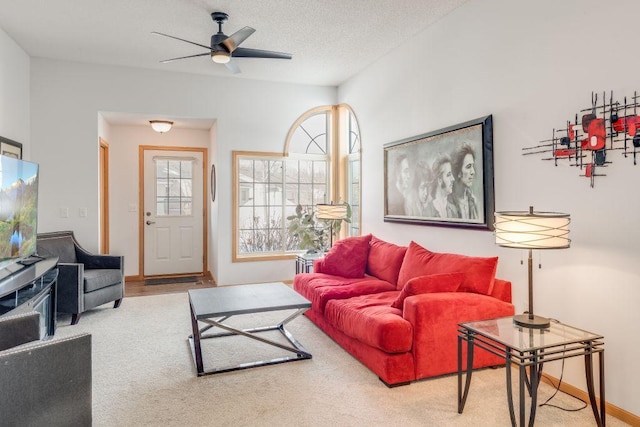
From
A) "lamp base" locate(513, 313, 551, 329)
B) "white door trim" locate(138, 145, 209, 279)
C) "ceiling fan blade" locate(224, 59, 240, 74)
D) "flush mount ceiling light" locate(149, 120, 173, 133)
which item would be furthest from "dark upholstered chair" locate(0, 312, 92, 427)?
"white door trim" locate(138, 145, 209, 279)

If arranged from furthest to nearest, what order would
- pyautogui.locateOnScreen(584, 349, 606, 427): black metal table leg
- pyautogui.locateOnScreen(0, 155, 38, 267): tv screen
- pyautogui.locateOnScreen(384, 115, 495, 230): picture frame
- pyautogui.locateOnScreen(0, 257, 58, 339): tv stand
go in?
pyautogui.locateOnScreen(384, 115, 495, 230): picture frame, pyautogui.locateOnScreen(0, 155, 38, 267): tv screen, pyautogui.locateOnScreen(0, 257, 58, 339): tv stand, pyautogui.locateOnScreen(584, 349, 606, 427): black metal table leg

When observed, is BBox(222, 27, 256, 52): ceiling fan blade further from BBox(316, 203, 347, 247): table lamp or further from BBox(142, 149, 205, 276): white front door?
BBox(142, 149, 205, 276): white front door

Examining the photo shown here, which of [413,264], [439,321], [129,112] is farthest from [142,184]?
[439,321]

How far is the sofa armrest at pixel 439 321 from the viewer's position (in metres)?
2.78

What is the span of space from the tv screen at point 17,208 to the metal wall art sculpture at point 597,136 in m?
3.84

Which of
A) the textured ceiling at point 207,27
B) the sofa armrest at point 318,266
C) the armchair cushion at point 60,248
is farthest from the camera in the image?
the armchair cushion at point 60,248

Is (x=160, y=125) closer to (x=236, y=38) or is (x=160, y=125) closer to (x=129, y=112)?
(x=129, y=112)

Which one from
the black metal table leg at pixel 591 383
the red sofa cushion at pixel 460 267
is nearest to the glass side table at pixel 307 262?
the red sofa cushion at pixel 460 267

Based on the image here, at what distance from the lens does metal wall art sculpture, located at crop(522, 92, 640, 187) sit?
2.33m

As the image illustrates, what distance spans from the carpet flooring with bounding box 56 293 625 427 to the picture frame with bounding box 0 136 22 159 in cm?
206

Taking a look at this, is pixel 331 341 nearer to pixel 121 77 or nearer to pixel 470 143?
pixel 470 143

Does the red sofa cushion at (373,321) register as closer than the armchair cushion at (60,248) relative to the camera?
Yes

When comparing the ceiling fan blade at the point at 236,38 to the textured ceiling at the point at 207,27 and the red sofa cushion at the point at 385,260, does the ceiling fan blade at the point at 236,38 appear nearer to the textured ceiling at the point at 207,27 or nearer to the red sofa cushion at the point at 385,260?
the textured ceiling at the point at 207,27

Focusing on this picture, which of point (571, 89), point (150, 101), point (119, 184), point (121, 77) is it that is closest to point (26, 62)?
point (121, 77)
